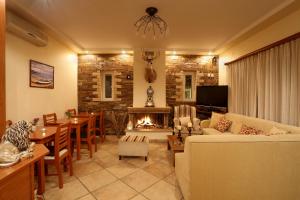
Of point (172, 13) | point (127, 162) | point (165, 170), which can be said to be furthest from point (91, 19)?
point (165, 170)

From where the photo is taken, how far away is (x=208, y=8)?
2.85 meters

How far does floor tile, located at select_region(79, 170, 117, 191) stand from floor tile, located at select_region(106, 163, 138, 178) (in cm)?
10

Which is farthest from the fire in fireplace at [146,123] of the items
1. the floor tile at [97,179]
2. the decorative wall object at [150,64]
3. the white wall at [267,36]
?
the white wall at [267,36]

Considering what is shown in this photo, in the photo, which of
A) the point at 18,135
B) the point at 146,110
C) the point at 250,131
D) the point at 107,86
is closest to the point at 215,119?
the point at 250,131

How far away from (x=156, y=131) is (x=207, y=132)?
4.90ft

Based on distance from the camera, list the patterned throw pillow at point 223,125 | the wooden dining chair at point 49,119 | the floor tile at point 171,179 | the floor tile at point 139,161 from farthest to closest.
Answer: the patterned throw pillow at point 223,125, the wooden dining chair at point 49,119, the floor tile at point 139,161, the floor tile at point 171,179

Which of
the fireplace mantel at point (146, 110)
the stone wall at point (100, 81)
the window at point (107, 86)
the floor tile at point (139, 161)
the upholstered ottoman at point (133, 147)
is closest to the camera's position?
the floor tile at point (139, 161)

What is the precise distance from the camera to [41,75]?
3.69 metres

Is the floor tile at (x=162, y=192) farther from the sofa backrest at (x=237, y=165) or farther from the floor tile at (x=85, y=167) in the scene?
the floor tile at (x=85, y=167)

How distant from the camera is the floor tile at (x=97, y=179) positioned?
252cm

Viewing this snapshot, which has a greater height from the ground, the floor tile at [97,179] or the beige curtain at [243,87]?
the beige curtain at [243,87]

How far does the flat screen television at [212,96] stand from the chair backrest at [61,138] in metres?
3.88

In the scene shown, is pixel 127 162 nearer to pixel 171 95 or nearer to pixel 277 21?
pixel 171 95

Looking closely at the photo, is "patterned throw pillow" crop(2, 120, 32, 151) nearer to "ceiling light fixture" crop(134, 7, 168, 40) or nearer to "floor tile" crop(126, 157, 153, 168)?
"floor tile" crop(126, 157, 153, 168)
